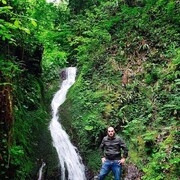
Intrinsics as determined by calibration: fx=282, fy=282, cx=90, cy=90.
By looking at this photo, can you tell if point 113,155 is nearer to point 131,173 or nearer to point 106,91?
point 131,173

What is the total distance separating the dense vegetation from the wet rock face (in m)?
0.16

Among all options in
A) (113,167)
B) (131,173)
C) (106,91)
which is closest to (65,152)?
(106,91)

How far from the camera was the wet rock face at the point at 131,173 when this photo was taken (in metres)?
7.85

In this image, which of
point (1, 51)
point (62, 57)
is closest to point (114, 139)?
point (1, 51)

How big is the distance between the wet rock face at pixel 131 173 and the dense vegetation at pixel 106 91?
16cm

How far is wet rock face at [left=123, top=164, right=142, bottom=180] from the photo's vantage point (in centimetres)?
785

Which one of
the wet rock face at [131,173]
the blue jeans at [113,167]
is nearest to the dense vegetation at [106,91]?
the wet rock face at [131,173]

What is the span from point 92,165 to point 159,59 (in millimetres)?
5413

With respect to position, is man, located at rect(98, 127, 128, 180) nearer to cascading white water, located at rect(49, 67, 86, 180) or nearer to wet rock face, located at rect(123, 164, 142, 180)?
wet rock face, located at rect(123, 164, 142, 180)

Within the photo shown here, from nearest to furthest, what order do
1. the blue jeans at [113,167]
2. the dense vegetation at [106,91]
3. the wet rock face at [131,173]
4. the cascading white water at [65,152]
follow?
the blue jeans at [113,167]
the dense vegetation at [106,91]
the wet rock face at [131,173]
the cascading white water at [65,152]

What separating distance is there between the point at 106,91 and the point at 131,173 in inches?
191

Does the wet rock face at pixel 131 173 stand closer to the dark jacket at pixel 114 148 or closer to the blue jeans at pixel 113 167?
the blue jeans at pixel 113 167

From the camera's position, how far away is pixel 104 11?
18516mm

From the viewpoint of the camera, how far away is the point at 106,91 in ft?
40.5
